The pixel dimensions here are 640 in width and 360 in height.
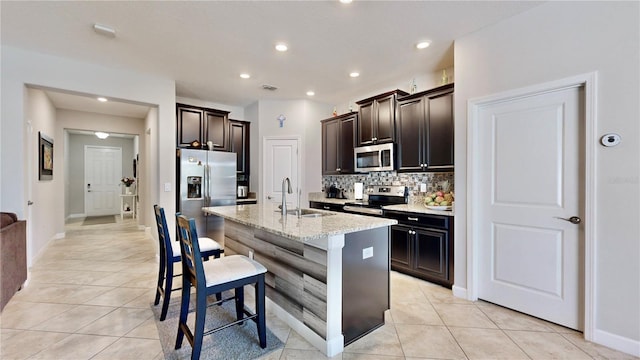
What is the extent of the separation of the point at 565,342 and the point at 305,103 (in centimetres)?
463

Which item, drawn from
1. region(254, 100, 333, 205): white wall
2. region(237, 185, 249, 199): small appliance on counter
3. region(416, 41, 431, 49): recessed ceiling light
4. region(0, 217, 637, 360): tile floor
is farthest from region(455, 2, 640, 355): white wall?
region(237, 185, 249, 199): small appliance on counter

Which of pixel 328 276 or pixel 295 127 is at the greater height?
pixel 295 127

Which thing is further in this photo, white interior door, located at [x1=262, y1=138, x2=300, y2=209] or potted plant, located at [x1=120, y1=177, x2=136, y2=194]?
potted plant, located at [x1=120, y1=177, x2=136, y2=194]

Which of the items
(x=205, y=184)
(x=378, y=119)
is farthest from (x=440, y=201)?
(x=205, y=184)

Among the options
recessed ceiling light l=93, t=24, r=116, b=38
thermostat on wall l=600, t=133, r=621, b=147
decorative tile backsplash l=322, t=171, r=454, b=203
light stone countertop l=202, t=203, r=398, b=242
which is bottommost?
light stone countertop l=202, t=203, r=398, b=242

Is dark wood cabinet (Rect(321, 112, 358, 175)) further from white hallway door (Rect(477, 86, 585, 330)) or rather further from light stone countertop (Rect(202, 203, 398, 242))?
light stone countertop (Rect(202, 203, 398, 242))

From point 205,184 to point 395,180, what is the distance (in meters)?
3.10

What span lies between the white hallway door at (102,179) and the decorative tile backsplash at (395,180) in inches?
300

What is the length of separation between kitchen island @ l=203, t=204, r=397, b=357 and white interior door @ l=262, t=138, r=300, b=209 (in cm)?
266

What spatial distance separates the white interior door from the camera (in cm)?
517

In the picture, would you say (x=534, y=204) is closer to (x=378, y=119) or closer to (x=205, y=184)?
(x=378, y=119)

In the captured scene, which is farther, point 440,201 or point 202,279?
point 440,201

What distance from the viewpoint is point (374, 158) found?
4.18 metres

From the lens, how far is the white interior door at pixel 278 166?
5172 mm
